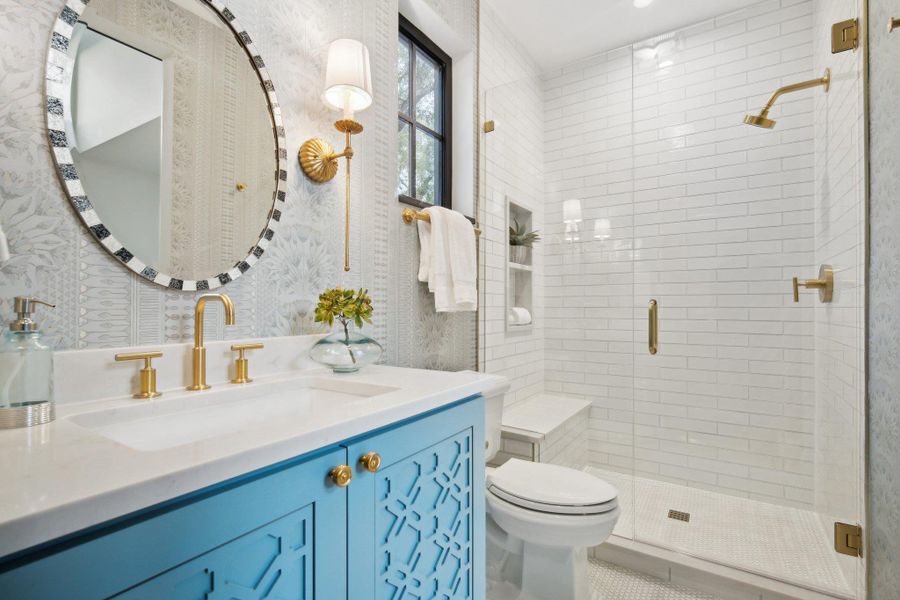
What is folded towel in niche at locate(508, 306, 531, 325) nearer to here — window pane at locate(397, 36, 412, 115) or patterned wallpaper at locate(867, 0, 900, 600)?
window pane at locate(397, 36, 412, 115)

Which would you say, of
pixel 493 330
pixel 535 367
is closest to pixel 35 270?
pixel 493 330

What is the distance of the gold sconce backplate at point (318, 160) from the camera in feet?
4.31

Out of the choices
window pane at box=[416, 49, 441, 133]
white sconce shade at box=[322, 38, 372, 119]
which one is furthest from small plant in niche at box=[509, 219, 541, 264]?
white sconce shade at box=[322, 38, 372, 119]

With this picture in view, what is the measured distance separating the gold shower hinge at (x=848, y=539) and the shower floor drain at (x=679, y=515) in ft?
1.93

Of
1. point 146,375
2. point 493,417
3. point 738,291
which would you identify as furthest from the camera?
point 738,291

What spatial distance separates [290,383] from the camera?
110cm

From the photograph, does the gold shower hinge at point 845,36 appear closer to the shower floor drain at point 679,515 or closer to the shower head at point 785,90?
the shower head at point 785,90

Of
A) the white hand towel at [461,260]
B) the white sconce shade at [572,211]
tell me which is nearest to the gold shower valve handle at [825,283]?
the white sconce shade at [572,211]

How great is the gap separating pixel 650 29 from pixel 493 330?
2.02m

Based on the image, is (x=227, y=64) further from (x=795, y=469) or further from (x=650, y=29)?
(x=795, y=469)

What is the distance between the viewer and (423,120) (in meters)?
2.12

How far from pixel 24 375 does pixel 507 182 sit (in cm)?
225

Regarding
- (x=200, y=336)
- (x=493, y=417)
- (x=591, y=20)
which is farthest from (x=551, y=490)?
(x=591, y=20)

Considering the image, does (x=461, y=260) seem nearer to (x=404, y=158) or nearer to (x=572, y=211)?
(x=404, y=158)
